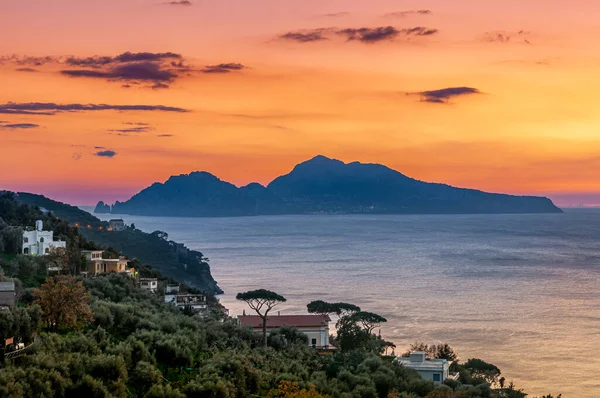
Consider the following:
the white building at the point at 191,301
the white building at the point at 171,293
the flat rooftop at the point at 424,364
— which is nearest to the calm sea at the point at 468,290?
the flat rooftop at the point at 424,364

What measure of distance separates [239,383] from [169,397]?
2.74 meters

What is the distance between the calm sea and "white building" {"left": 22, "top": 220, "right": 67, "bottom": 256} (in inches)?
776

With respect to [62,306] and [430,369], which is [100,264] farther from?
[430,369]

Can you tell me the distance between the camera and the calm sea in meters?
46.4

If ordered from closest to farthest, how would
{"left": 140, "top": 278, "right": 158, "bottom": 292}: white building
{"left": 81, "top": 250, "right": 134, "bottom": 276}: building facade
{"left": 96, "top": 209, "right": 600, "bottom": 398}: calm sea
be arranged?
{"left": 81, "top": 250, "right": 134, "bottom": 276}: building facade < {"left": 140, "top": 278, "right": 158, "bottom": 292}: white building < {"left": 96, "top": 209, "right": 600, "bottom": 398}: calm sea

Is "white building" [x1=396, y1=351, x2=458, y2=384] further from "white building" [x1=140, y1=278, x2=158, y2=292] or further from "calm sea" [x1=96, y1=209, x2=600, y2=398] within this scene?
"white building" [x1=140, y1=278, x2=158, y2=292]

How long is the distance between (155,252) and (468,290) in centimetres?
3744

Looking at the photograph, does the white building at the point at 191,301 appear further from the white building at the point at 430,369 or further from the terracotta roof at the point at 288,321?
the white building at the point at 430,369

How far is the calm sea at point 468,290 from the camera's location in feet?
152

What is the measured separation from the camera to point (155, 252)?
95.8 m

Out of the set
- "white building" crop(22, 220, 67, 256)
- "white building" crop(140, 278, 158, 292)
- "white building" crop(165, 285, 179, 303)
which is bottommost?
"white building" crop(165, 285, 179, 303)

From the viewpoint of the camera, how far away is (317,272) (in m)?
94.6

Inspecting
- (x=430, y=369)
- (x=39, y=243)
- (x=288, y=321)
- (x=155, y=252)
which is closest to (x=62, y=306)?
(x=430, y=369)

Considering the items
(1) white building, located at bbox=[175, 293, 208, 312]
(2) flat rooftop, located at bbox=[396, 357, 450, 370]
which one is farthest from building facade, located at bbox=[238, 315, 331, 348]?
(2) flat rooftop, located at bbox=[396, 357, 450, 370]
